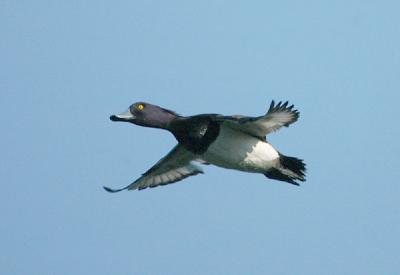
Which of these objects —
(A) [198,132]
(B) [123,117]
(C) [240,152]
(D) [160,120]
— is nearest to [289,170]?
(C) [240,152]

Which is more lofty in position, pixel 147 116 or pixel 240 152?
pixel 147 116

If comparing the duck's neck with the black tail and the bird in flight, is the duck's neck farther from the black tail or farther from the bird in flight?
the black tail

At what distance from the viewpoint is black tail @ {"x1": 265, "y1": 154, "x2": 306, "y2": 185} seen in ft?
46.9

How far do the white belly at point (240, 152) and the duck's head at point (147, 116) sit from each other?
2.70ft

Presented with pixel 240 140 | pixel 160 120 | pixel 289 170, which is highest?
pixel 160 120

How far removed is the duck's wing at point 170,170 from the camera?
15.7 metres

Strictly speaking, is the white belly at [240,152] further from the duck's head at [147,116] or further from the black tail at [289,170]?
the duck's head at [147,116]

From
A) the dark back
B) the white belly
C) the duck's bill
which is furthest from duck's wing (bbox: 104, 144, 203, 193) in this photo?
the white belly

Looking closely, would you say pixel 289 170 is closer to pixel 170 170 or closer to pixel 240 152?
pixel 240 152

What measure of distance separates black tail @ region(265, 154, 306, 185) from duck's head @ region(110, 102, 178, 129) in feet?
5.04

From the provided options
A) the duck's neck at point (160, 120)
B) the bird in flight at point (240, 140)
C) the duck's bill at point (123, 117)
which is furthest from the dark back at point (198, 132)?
the duck's bill at point (123, 117)

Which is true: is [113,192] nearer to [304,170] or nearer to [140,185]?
[140,185]

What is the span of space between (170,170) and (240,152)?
7.59ft

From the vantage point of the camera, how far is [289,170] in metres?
14.3
